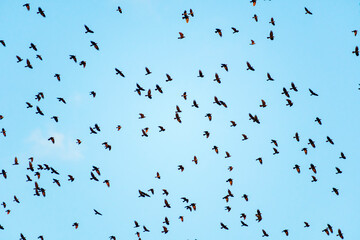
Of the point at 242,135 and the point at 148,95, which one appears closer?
the point at 148,95

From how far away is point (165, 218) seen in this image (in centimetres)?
3206

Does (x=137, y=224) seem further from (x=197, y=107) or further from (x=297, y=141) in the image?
(x=297, y=141)

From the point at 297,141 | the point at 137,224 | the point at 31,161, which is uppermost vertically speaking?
the point at 297,141

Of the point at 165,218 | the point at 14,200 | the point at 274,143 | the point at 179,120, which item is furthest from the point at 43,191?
the point at 274,143

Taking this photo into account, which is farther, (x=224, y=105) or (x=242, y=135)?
(x=242, y=135)

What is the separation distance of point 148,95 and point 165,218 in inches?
373

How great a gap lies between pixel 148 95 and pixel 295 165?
42.5 ft

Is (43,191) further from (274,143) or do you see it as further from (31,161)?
(274,143)

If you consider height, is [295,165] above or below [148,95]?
below

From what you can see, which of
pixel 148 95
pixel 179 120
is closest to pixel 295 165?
pixel 179 120

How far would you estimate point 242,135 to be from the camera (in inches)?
1358

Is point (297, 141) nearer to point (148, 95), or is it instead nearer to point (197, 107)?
point (197, 107)

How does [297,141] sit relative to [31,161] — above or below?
above

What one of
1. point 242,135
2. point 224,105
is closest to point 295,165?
point 242,135
